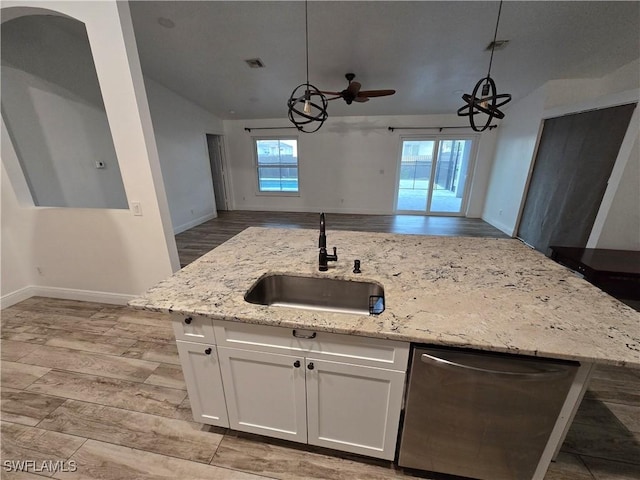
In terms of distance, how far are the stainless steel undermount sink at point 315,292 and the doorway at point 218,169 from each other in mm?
6158

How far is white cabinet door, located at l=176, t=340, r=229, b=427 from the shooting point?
119 centimetres

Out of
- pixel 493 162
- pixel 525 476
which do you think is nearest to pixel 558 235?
pixel 493 162

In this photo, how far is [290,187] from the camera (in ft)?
22.8

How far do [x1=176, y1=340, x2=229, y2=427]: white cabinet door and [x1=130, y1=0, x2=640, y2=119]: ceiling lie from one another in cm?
331

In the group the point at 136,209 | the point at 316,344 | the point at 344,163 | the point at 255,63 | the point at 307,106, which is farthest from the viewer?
the point at 344,163

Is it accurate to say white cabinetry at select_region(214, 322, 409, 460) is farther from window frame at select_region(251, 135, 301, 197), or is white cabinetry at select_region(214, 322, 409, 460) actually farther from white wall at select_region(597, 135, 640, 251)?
window frame at select_region(251, 135, 301, 197)

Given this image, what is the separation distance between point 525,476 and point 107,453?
6.76 feet

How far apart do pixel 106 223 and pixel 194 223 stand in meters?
3.44

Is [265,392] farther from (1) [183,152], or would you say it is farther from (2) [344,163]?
(2) [344,163]

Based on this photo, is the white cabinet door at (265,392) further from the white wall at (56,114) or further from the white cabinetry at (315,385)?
the white wall at (56,114)

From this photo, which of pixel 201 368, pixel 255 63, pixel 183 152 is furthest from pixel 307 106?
pixel 183 152

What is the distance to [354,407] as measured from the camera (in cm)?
114

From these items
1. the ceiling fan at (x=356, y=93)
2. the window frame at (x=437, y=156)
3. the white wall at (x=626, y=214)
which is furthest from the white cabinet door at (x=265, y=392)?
the window frame at (x=437, y=156)

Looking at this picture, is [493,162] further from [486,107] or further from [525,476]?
[525,476]
